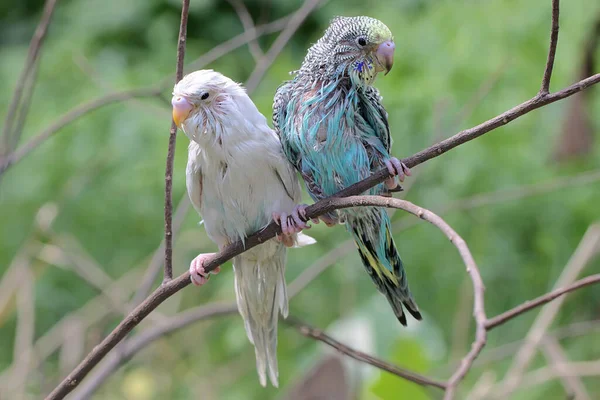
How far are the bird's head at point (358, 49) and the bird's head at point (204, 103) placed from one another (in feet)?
0.77

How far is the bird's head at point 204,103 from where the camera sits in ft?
5.50

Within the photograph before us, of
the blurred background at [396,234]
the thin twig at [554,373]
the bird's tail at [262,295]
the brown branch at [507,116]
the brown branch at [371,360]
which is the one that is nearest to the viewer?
the brown branch at [507,116]

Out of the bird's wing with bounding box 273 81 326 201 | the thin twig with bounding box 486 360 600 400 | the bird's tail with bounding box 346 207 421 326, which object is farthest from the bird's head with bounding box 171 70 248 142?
the thin twig with bounding box 486 360 600 400

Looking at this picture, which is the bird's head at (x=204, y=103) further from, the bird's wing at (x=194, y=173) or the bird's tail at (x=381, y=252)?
the bird's tail at (x=381, y=252)

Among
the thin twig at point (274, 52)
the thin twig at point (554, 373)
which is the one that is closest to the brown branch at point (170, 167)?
the thin twig at point (274, 52)

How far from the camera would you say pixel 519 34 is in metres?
3.58

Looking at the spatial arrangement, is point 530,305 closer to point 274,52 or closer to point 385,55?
point 385,55

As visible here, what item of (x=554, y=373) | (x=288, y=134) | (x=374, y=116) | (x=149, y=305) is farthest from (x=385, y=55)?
(x=554, y=373)

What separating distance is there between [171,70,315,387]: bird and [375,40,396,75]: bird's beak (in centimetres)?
32

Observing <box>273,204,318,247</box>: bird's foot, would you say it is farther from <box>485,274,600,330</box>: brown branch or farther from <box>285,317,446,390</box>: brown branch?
<box>485,274,600,330</box>: brown branch

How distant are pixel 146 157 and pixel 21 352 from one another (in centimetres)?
129

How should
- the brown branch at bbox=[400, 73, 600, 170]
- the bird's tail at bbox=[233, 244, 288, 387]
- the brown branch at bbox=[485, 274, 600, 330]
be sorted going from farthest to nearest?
the bird's tail at bbox=[233, 244, 288, 387], the brown branch at bbox=[400, 73, 600, 170], the brown branch at bbox=[485, 274, 600, 330]

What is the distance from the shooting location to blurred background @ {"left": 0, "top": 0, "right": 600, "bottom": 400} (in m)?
3.06

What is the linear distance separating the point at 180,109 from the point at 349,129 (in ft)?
1.31
